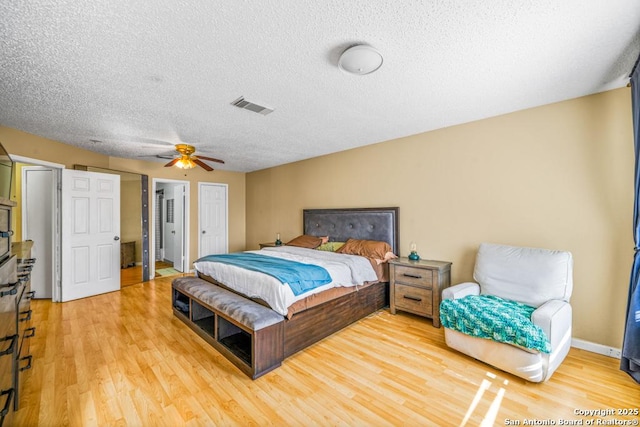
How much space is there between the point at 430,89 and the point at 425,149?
1338 millimetres

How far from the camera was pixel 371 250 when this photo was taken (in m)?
3.77

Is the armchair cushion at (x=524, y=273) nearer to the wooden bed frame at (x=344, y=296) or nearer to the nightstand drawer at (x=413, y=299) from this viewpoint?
the nightstand drawer at (x=413, y=299)

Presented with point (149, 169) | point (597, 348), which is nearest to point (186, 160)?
point (149, 169)

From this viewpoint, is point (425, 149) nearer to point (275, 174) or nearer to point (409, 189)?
point (409, 189)

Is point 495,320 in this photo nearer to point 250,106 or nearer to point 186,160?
point 250,106

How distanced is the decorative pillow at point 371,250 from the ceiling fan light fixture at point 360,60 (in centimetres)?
238

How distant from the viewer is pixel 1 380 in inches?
44.8

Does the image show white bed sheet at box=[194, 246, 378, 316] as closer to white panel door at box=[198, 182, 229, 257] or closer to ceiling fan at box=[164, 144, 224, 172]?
ceiling fan at box=[164, 144, 224, 172]

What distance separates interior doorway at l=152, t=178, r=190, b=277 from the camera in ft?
19.3

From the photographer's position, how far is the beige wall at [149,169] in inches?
137

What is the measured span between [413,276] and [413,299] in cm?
28

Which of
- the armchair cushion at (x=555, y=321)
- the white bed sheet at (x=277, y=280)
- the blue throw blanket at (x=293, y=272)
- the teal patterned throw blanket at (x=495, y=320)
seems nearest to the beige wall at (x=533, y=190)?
the armchair cushion at (x=555, y=321)

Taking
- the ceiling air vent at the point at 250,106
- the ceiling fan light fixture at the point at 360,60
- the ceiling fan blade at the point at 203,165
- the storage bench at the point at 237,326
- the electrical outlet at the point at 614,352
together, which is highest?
the ceiling air vent at the point at 250,106

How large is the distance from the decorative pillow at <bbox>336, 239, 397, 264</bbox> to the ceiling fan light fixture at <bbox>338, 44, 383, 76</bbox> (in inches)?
93.6
